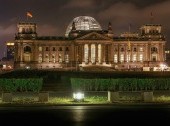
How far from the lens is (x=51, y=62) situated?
593 ft

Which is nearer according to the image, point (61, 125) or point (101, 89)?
point (61, 125)

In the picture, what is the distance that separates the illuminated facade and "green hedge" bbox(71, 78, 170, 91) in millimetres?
120380

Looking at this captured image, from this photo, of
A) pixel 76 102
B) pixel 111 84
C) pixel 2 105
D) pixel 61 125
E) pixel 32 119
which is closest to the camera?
pixel 61 125

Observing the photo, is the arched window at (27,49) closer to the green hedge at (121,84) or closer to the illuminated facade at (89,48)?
the illuminated facade at (89,48)

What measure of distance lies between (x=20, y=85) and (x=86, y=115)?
943 inches

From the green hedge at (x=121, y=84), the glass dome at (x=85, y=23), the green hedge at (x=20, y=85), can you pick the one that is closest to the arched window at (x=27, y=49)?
the glass dome at (x=85, y=23)

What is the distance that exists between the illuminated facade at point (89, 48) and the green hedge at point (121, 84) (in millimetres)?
120380

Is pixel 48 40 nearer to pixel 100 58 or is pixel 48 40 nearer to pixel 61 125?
pixel 100 58

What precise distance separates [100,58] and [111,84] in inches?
4997

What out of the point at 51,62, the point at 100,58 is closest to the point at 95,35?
the point at 100,58

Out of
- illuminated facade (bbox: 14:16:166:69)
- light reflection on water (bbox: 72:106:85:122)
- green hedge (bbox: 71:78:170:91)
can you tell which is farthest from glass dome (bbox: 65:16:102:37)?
light reflection on water (bbox: 72:106:85:122)

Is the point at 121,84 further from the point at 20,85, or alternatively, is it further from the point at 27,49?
the point at 27,49

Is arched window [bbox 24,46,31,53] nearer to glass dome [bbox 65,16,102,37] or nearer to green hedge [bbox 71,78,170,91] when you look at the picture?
glass dome [bbox 65,16,102,37]

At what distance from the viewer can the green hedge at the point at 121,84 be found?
54.3 meters
